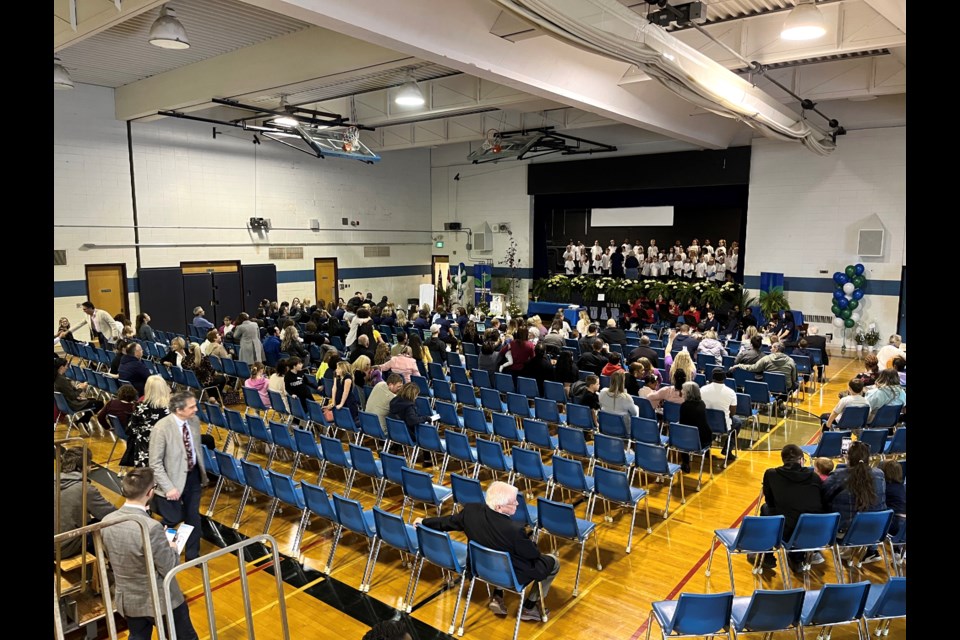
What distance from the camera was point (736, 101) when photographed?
10.3 metres

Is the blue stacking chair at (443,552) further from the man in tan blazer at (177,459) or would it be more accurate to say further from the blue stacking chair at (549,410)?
the blue stacking chair at (549,410)

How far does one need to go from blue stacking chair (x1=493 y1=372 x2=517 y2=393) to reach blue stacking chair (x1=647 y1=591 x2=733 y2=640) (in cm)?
622

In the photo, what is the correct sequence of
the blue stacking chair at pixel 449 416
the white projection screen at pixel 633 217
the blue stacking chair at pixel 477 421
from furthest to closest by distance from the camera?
the white projection screen at pixel 633 217 < the blue stacking chair at pixel 449 416 < the blue stacking chair at pixel 477 421

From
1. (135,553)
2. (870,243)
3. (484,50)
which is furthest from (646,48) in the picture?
(870,243)

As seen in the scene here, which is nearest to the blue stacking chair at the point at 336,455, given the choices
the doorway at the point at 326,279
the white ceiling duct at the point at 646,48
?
the white ceiling duct at the point at 646,48

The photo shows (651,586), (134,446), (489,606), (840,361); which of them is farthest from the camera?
(840,361)

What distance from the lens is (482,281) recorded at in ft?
80.6

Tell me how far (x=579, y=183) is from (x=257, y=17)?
518 inches

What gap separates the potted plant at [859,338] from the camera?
17312mm

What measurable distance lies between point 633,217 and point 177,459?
20.2 metres

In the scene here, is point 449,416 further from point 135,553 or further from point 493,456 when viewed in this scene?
point 135,553

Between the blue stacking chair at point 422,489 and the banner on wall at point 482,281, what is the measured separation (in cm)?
1819
